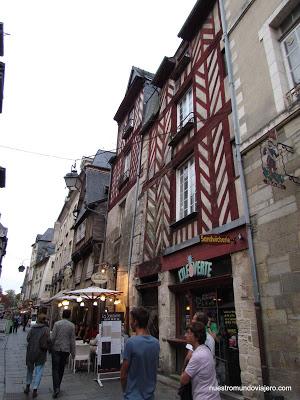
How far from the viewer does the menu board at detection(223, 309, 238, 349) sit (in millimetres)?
5344

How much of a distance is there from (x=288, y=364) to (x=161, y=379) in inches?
130

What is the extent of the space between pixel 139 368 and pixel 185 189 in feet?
18.9

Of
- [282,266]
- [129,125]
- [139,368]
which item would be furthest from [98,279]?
[139,368]

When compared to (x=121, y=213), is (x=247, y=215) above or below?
below

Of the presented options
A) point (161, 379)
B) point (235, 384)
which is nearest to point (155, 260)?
point (161, 379)

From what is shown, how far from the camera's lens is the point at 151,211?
933 cm

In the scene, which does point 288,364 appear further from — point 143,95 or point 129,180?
point 143,95

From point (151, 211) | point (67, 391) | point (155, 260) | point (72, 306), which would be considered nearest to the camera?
point (67, 391)

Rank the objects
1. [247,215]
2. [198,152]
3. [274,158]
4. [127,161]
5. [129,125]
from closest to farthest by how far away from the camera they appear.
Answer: [274,158] < [247,215] < [198,152] < [127,161] < [129,125]

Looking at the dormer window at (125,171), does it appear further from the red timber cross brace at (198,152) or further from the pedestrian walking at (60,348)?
the pedestrian walking at (60,348)

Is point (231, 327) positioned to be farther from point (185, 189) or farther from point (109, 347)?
point (185, 189)

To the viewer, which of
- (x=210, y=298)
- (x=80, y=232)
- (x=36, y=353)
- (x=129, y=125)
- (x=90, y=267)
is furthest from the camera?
(x=80, y=232)

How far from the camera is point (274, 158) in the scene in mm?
4434

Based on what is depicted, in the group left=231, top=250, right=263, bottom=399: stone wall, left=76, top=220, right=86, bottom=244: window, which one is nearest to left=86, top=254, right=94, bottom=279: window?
left=76, top=220, right=86, bottom=244: window
